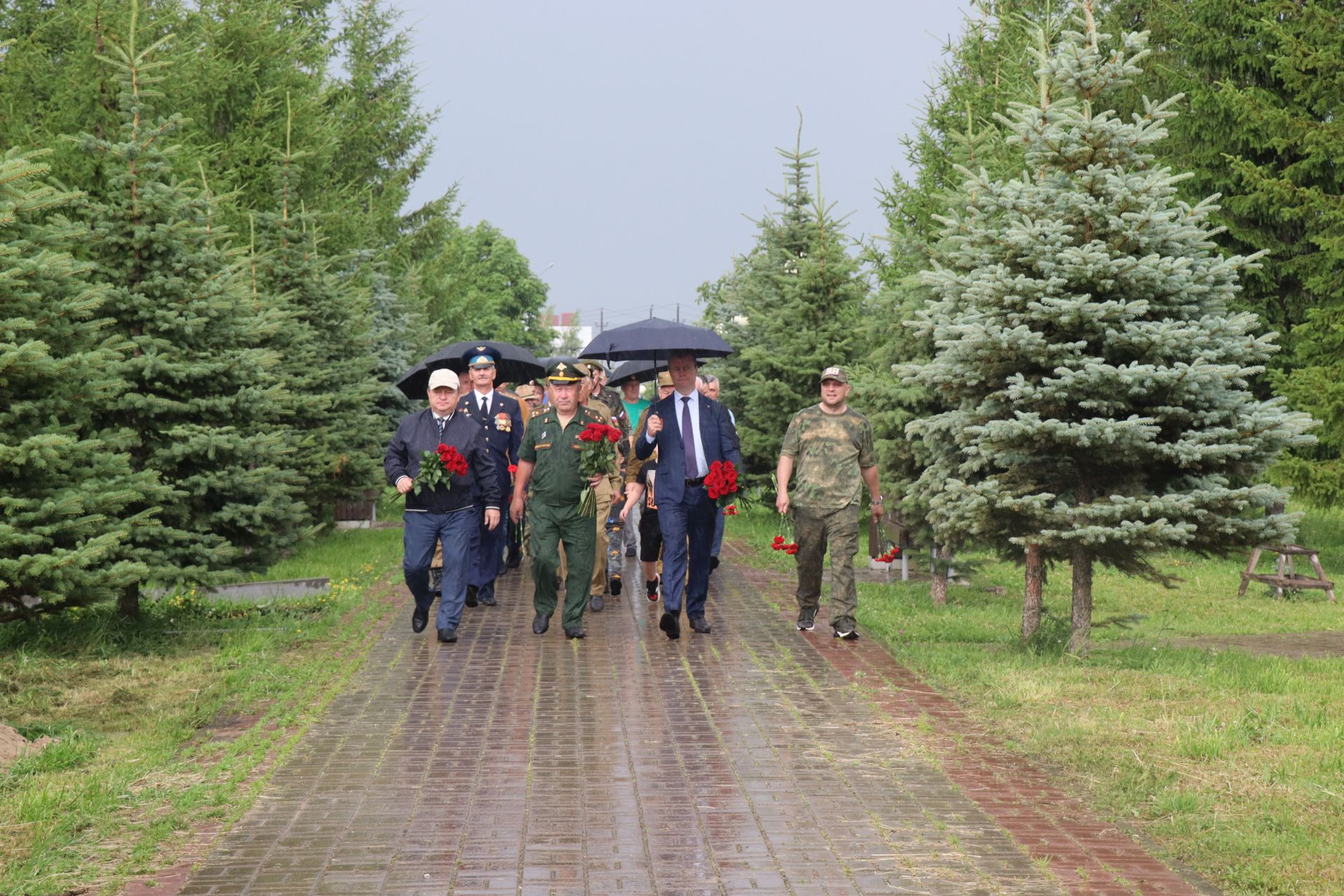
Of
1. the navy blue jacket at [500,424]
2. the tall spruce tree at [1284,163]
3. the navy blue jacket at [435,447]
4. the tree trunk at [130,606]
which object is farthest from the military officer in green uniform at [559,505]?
the tall spruce tree at [1284,163]

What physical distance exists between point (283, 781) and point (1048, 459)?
20.0ft

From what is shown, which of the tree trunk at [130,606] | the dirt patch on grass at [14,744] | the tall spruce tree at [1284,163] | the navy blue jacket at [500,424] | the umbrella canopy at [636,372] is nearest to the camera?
the dirt patch on grass at [14,744]

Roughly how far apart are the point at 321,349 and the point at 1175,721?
14920mm

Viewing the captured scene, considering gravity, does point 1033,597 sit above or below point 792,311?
below

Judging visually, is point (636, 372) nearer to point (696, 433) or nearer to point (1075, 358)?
point (696, 433)

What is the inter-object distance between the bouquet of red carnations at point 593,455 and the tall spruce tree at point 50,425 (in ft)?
11.0

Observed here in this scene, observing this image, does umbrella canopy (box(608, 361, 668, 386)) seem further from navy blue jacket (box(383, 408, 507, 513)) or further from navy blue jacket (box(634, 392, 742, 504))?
navy blue jacket (box(383, 408, 507, 513))

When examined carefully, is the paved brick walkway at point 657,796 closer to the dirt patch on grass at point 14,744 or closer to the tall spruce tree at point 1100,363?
the dirt patch on grass at point 14,744

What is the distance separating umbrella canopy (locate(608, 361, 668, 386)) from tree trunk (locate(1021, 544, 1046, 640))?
4593mm

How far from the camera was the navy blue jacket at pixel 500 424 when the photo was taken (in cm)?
1434

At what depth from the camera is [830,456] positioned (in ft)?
39.0

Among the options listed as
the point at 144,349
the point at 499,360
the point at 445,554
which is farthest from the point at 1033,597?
the point at 144,349

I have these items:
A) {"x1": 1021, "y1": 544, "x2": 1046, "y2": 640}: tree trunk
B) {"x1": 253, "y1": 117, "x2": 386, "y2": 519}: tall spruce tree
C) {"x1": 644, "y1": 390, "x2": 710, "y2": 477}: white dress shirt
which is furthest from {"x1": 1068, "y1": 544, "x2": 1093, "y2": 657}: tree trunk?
{"x1": 253, "y1": 117, "x2": 386, "y2": 519}: tall spruce tree

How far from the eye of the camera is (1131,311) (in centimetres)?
984
